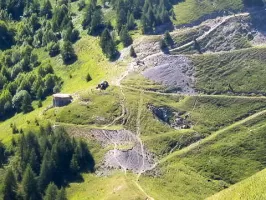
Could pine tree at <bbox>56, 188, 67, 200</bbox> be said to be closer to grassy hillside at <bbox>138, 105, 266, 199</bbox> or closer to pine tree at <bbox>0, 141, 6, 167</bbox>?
grassy hillside at <bbox>138, 105, 266, 199</bbox>

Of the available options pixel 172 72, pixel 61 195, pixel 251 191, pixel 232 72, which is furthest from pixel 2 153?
pixel 251 191

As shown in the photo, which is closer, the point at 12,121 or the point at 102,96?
the point at 102,96

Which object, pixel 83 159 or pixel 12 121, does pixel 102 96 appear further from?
pixel 12 121

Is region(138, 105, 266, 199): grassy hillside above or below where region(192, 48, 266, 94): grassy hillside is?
below

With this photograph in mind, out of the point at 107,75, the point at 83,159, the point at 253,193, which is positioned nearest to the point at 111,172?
the point at 83,159

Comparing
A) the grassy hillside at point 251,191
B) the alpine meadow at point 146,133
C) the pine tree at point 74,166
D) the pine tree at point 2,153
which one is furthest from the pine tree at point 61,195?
the grassy hillside at point 251,191

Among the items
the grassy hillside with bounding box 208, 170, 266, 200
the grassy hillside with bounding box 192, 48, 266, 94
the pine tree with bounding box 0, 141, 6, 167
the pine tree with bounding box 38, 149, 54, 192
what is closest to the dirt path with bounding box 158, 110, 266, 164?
the grassy hillside with bounding box 192, 48, 266, 94
